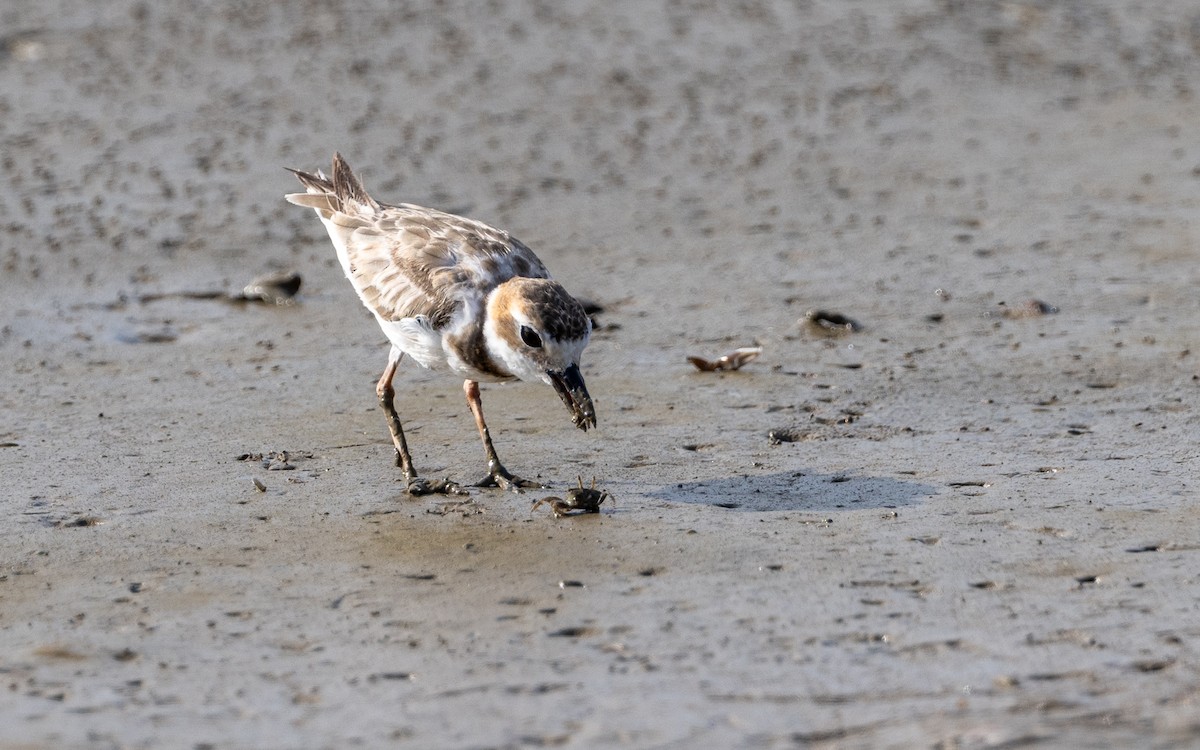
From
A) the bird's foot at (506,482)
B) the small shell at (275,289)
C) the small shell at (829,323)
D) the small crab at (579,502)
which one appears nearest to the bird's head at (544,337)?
the small crab at (579,502)

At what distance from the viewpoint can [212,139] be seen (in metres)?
13.2

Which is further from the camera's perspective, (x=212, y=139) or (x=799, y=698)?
(x=212, y=139)

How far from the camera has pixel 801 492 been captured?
254 inches

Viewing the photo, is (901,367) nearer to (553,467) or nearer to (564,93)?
(553,467)

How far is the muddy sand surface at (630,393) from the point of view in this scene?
185 inches

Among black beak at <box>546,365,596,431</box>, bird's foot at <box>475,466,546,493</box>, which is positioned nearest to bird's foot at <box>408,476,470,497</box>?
bird's foot at <box>475,466,546,493</box>

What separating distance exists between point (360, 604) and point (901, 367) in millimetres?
3938

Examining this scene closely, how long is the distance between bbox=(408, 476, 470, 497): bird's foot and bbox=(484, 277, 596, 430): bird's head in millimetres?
605

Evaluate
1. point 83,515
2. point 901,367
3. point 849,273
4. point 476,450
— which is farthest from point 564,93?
point 83,515

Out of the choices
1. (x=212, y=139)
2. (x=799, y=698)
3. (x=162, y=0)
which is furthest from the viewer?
(x=162, y=0)

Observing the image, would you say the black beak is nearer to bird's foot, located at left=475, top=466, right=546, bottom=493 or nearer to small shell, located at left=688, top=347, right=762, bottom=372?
bird's foot, located at left=475, top=466, right=546, bottom=493

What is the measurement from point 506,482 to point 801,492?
1228mm

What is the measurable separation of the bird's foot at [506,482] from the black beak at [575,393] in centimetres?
53

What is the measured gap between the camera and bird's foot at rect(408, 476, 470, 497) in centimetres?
653
